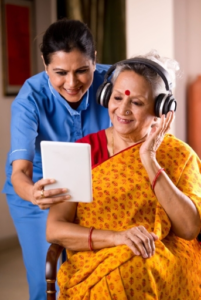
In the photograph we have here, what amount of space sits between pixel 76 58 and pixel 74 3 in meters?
1.93

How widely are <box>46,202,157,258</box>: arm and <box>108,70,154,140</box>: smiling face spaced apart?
1.16ft

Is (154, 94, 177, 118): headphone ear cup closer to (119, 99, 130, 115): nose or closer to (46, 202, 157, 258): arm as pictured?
(119, 99, 130, 115): nose

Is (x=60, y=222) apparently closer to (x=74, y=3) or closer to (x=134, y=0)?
(x=134, y=0)

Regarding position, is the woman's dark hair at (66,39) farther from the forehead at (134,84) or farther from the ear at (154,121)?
the ear at (154,121)

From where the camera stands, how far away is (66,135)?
216cm

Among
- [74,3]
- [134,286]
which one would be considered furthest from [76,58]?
[74,3]

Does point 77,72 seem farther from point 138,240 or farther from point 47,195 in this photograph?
point 138,240

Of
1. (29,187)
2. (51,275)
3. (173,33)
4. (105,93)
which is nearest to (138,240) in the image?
(51,275)

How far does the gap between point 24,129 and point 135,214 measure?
606mm

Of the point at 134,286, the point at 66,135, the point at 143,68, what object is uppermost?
the point at 143,68

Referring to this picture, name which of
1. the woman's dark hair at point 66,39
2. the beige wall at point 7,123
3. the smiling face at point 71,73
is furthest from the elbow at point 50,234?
the beige wall at point 7,123

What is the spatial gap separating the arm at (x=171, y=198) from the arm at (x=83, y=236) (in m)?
0.13

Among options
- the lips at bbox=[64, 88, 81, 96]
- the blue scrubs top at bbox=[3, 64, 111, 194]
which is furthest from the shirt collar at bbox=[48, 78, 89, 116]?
the lips at bbox=[64, 88, 81, 96]

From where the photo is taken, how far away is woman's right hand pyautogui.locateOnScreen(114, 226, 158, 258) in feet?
4.96
